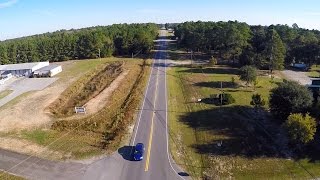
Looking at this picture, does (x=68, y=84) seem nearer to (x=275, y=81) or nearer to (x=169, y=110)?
(x=169, y=110)

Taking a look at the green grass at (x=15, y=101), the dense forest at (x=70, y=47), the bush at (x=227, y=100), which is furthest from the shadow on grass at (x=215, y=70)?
the green grass at (x=15, y=101)

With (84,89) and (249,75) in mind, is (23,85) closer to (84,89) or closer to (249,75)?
(84,89)

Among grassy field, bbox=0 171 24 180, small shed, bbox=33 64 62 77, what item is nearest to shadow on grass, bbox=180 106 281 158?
grassy field, bbox=0 171 24 180

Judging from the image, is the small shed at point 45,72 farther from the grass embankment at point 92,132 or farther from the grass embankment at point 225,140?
the grass embankment at point 225,140

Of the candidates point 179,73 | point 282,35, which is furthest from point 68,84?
point 282,35

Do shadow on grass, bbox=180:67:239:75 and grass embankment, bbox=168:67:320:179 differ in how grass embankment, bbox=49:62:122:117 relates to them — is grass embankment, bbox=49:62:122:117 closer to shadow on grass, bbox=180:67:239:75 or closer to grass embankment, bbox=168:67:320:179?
grass embankment, bbox=168:67:320:179

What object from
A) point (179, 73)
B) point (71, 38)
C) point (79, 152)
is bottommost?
point (79, 152)
